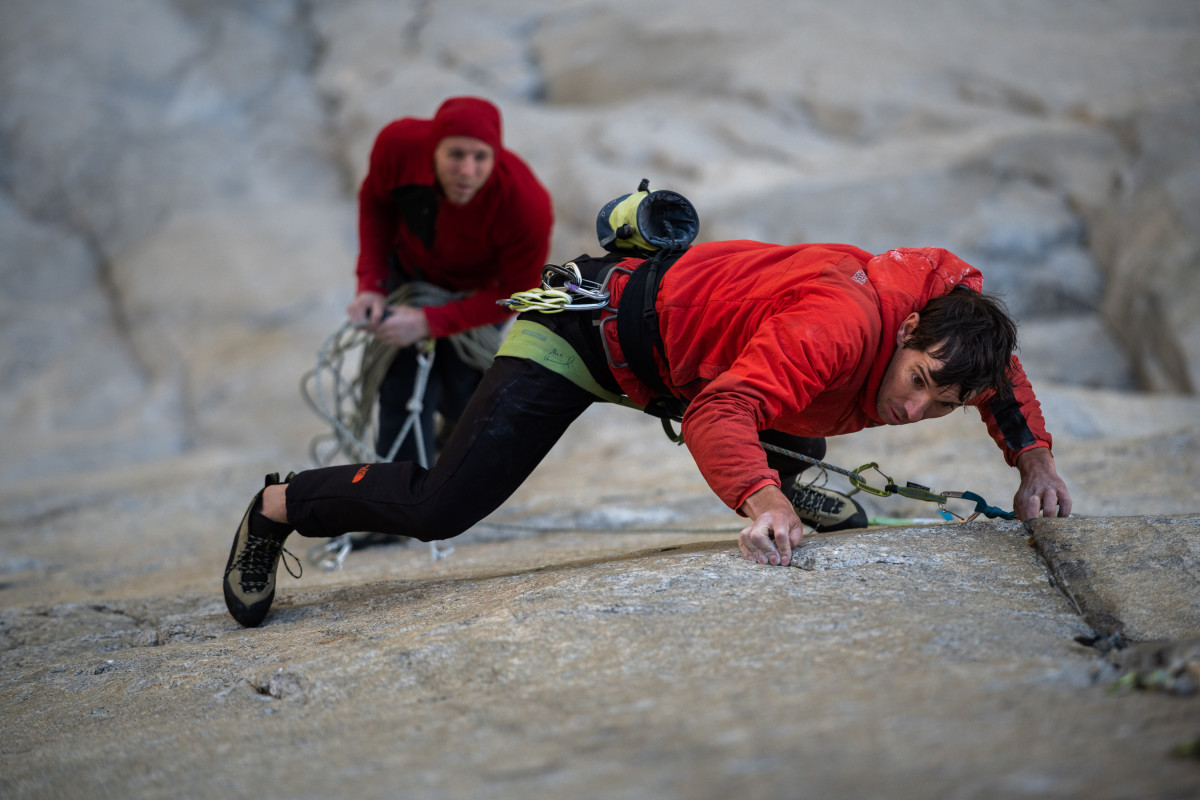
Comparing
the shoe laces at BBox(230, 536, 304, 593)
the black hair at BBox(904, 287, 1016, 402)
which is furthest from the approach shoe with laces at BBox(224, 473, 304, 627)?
the black hair at BBox(904, 287, 1016, 402)

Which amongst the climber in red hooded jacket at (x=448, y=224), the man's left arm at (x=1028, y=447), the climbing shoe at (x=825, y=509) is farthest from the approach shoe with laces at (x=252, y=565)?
the man's left arm at (x=1028, y=447)

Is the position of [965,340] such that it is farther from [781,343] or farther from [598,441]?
[598,441]

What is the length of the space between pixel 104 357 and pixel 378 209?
Result: 210 inches

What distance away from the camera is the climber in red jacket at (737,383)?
6.15 feet

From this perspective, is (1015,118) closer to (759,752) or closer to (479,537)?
(479,537)

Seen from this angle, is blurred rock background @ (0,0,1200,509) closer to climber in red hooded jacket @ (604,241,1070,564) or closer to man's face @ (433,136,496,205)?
climber in red hooded jacket @ (604,241,1070,564)

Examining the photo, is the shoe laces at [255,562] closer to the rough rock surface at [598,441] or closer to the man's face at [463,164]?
the rough rock surface at [598,441]

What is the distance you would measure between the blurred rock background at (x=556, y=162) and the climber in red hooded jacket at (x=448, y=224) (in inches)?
89.7

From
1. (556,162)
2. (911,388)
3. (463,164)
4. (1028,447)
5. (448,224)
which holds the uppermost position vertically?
(556,162)

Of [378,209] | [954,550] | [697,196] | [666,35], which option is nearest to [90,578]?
[378,209]

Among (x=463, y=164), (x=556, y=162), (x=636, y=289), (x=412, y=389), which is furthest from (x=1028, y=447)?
(x=556, y=162)

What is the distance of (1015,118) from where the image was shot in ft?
22.9

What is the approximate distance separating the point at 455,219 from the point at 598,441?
8.05 feet

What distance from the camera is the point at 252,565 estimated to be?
2.45m
